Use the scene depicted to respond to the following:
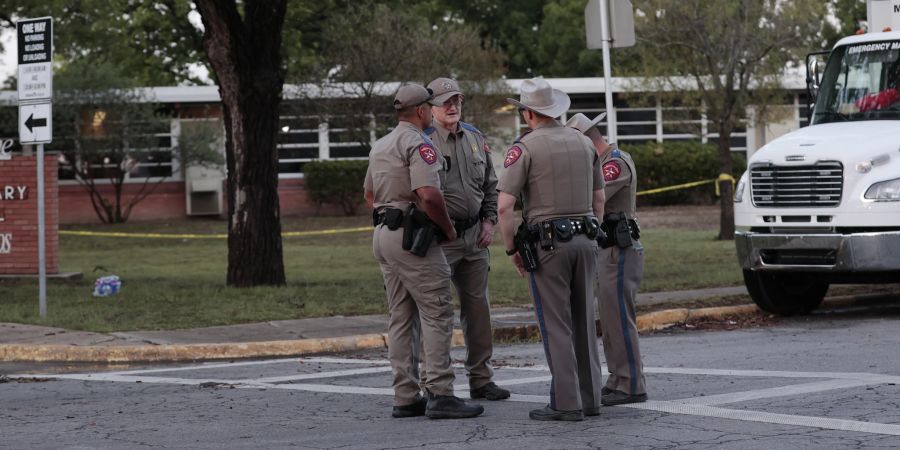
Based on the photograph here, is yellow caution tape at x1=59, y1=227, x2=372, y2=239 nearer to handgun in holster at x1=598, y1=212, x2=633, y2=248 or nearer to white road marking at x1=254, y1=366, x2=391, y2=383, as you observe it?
white road marking at x1=254, y1=366, x2=391, y2=383

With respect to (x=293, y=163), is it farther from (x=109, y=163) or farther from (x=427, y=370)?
(x=427, y=370)

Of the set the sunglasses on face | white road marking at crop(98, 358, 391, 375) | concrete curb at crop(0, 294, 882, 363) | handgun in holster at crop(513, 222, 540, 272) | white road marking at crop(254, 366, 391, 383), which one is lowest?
white road marking at crop(254, 366, 391, 383)

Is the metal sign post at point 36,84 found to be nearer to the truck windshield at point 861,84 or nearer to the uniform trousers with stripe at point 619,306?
the uniform trousers with stripe at point 619,306

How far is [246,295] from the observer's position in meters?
15.9

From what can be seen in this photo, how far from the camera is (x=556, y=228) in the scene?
7.74m

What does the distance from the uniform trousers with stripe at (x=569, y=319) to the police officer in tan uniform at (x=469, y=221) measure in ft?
2.95

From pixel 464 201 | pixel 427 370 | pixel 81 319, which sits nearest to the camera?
pixel 427 370

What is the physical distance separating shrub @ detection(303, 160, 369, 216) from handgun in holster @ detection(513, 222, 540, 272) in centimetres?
2850

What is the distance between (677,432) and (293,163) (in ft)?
103

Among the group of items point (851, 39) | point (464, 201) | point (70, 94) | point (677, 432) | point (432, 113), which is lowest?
point (677, 432)

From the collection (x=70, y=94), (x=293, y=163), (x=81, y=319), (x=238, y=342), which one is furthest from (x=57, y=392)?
(x=293, y=163)

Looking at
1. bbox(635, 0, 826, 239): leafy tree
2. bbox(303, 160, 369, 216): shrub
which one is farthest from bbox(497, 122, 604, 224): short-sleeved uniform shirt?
bbox(303, 160, 369, 216): shrub

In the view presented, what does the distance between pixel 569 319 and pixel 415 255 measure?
99 cm

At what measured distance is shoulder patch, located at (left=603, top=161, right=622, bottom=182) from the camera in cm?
843
